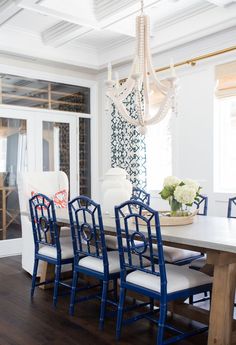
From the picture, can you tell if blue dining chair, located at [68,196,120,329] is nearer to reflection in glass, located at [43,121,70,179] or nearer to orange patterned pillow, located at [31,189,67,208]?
orange patterned pillow, located at [31,189,67,208]

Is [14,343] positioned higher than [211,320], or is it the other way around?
[211,320]

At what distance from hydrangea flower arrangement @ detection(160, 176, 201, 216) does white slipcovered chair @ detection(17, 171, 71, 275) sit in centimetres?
157

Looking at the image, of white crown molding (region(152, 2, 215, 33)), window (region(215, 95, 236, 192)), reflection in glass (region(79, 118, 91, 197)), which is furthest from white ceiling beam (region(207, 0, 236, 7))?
reflection in glass (region(79, 118, 91, 197))

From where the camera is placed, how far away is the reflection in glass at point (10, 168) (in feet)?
18.9

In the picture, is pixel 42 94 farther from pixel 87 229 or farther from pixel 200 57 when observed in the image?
pixel 87 229

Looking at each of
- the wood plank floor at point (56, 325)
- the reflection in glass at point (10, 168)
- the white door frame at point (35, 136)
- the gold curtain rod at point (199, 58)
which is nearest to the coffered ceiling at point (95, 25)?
the gold curtain rod at point (199, 58)

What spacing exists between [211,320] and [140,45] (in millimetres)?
2446

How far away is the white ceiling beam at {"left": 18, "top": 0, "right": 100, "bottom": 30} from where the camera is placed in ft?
13.5

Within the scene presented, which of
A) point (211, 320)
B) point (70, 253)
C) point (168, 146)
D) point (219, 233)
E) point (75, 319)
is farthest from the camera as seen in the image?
point (168, 146)

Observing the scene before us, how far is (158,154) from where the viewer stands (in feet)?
19.4

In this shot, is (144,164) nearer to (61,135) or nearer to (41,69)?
(61,135)

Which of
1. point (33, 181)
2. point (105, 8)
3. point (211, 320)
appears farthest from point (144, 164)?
point (211, 320)

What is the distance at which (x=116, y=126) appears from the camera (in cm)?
634

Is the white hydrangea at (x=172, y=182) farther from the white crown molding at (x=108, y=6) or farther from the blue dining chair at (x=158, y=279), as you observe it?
the white crown molding at (x=108, y=6)
